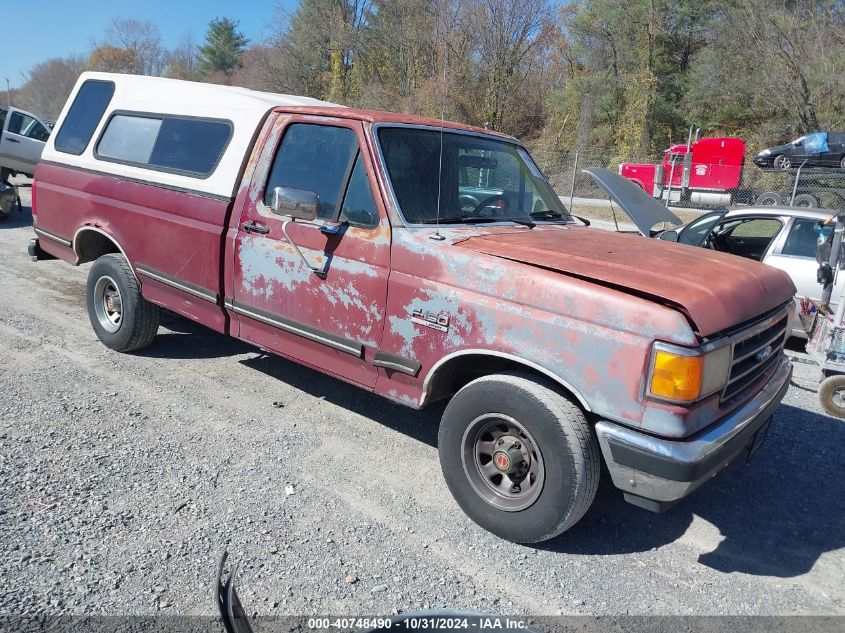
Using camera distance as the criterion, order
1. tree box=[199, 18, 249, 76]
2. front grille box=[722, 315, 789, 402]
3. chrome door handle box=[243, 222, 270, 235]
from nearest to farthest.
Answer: front grille box=[722, 315, 789, 402] < chrome door handle box=[243, 222, 270, 235] < tree box=[199, 18, 249, 76]

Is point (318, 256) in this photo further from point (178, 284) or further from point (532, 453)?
point (532, 453)

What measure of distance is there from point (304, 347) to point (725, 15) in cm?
3185

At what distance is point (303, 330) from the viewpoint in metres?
3.92

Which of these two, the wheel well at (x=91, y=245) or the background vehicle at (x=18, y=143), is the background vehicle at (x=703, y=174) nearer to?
the background vehicle at (x=18, y=143)

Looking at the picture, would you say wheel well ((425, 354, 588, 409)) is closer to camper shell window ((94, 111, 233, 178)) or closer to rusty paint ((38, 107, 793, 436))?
rusty paint ((38, 107, 793, 436))

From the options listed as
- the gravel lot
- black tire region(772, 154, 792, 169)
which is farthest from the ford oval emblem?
black tire region(772, 154, 792, 169)

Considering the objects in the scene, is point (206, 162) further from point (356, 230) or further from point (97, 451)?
point (97, 451)

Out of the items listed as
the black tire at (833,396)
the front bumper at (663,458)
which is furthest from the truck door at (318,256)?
the black tire at (833,396)

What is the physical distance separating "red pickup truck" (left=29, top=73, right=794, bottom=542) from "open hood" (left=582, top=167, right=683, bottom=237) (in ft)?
0.13

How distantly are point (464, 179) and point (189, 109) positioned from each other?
7.65ft

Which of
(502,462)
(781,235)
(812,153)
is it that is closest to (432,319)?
(502,462)

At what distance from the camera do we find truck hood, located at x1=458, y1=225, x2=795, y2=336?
108 inches

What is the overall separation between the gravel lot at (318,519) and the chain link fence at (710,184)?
48.5 ft

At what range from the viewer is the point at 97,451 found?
370 cm
